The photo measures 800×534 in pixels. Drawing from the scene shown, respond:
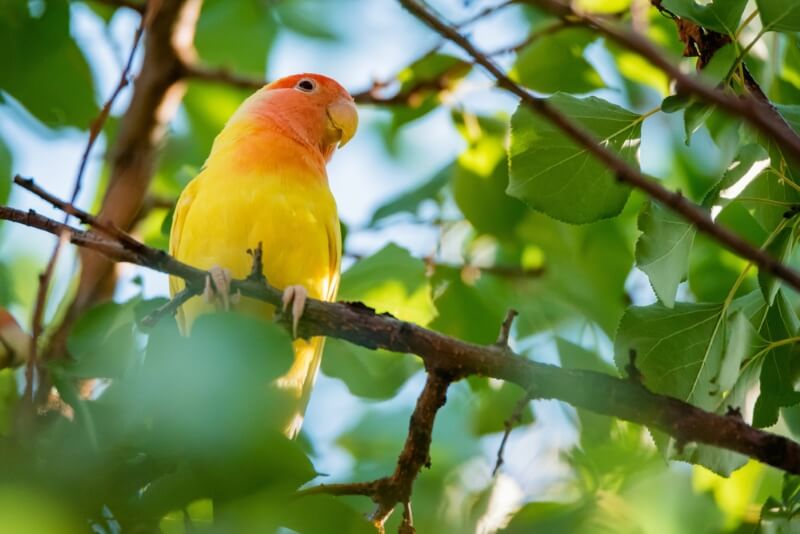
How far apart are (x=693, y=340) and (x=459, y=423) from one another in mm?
3168

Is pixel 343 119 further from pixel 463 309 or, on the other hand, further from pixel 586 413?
pixel 586 413

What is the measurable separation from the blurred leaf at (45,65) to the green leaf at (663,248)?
2.74m

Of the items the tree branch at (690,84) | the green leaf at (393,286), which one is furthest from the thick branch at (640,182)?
the green leaf at (393,286)

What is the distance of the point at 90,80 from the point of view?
15.6ft

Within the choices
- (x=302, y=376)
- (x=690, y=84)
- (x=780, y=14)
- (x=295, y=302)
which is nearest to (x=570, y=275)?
(x=302, y=376)

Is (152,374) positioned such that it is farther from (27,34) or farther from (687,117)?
(27,34)

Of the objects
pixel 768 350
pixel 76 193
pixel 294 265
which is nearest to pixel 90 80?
pixel 294 265

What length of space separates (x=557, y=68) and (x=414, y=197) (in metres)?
0.87

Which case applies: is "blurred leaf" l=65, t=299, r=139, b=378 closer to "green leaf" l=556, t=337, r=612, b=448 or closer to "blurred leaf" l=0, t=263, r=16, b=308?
"blurred leaf" l=0, t=263, r=16, b=308

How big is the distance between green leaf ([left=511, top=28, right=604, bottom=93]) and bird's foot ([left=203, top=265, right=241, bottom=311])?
190 cm

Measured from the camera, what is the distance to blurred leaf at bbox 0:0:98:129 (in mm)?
4195

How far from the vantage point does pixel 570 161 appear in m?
2.92

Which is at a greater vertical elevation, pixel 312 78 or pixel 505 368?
pixel 312 78

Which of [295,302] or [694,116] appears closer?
[694,116]
